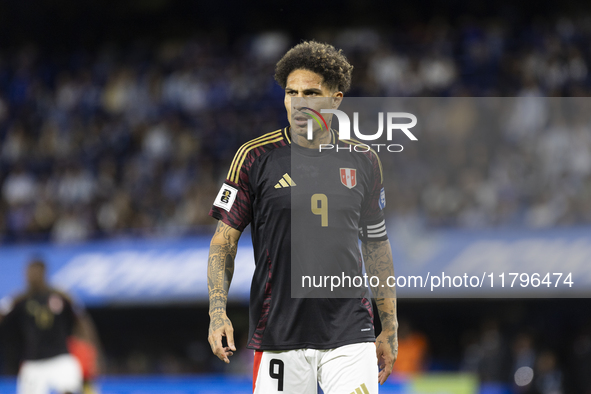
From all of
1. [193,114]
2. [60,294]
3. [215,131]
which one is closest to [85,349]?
[60,294]

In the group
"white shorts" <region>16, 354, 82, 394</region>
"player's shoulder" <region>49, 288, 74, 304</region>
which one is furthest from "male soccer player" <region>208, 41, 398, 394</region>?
"white shorts" <region>16, 354, 82, 394</region>

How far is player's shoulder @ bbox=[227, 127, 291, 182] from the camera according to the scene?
3932 mm

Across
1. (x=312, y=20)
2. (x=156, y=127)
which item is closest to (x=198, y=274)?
(x=156, y=127)

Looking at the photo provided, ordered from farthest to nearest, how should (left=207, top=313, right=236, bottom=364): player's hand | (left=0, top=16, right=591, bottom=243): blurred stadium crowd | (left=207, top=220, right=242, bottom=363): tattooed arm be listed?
(left=0, top=16, right=591, bottom=243): blurred stadium crowd → (left=207, top=220, right=242, bottom=363): tattooed arm → (left=207, top=313, right=236, bottom=364): player's hand

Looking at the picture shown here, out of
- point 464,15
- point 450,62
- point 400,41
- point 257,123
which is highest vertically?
point 464,15

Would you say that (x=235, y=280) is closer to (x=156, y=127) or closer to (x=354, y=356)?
(x=156, y=127)

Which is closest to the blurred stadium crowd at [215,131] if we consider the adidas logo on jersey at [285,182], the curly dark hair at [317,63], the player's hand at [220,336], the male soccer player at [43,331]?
the male soccer player at [43,331]

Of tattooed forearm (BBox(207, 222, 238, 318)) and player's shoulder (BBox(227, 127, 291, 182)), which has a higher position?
player's shoulder (BBox(227, 127, 291, 182))

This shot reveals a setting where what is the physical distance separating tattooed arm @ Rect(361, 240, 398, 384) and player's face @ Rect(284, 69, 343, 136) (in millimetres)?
809

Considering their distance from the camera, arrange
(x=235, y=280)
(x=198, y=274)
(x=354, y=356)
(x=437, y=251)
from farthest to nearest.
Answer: (x=198, y=274) < (x=235, y=280) < (x=437, y=251) < (x=354, y=356)

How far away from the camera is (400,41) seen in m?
→ 15.1

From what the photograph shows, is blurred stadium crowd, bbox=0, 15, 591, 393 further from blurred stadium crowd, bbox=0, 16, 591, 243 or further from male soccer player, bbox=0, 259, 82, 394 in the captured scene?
male soccer player, bbox=0, 259, 82, 394

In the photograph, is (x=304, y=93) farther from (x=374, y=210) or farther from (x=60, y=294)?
(x=60, y=294)

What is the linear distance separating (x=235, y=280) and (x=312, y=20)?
28.2ft
